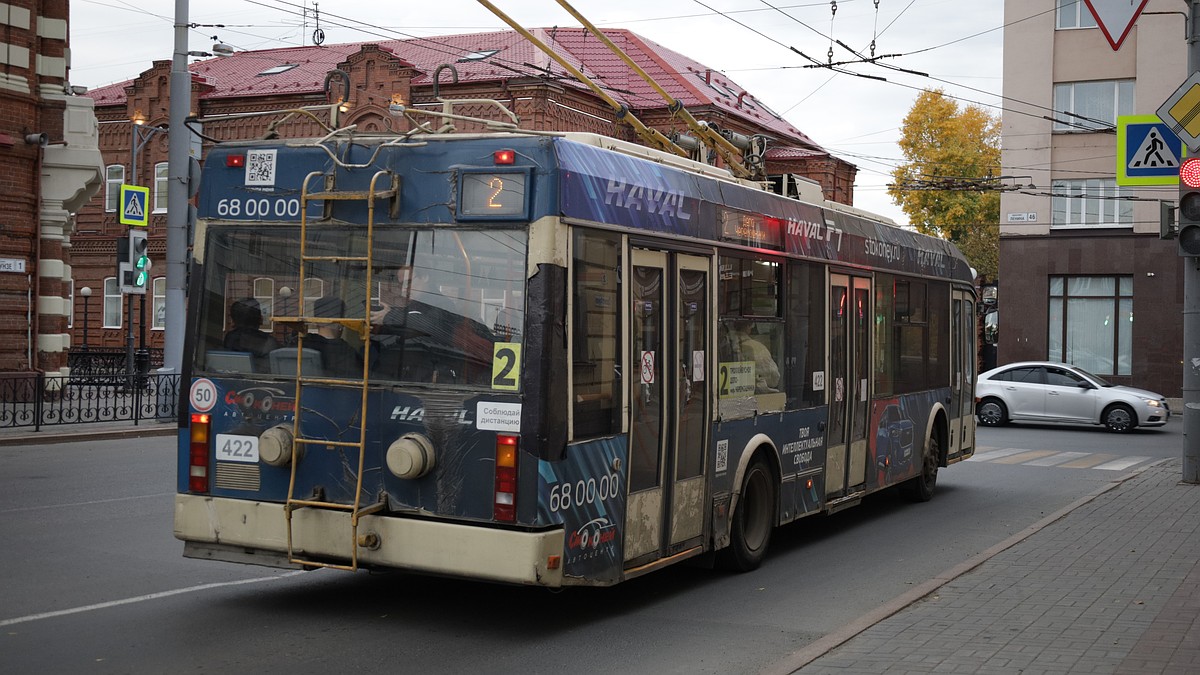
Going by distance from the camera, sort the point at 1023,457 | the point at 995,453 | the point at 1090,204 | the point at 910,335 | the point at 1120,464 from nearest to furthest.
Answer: the point at 910,335 < the point at 1120,464 < the point at 1023,457 < the point at 995,453 < the point at 1090,204

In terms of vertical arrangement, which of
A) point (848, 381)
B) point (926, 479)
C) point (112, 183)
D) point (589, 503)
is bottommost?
point (926, 479)

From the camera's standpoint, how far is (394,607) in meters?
8.49

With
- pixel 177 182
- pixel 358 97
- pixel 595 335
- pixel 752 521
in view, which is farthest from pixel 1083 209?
pixel 595 335

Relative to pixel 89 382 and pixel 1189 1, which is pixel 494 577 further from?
pixel 89 382

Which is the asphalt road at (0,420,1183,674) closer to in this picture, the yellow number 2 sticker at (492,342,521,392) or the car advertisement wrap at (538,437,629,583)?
the car advertisement wrap at (538,437,629,583)

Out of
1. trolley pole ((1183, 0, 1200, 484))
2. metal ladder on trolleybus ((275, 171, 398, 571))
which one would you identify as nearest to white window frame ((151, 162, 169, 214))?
trolley pole ((1183, 0, 1200, 484))

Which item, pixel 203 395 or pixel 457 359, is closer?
pixel 457 359

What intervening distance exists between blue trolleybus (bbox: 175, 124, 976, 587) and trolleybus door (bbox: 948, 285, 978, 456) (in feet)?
23.4

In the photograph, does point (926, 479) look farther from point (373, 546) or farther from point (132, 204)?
point (132, 204)

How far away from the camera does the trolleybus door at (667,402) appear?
27.3 feet

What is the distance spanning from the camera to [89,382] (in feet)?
76.3

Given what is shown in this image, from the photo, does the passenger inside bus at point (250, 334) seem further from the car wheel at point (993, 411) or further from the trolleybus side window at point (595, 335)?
the car wheel at point (993, 411)

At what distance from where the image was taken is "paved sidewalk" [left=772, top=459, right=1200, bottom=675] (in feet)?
22.7

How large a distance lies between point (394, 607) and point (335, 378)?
165 cm
